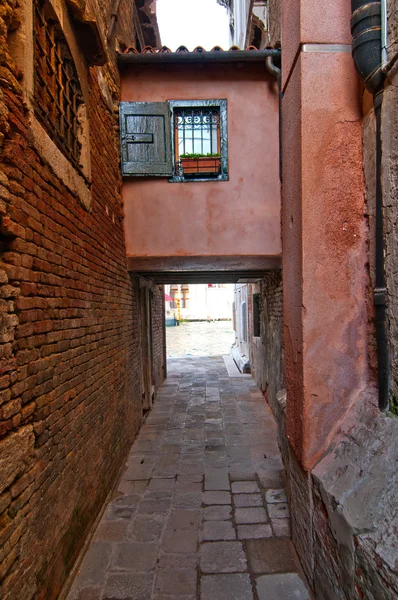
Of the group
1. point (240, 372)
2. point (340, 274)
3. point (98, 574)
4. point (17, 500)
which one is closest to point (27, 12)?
point (340, 274)

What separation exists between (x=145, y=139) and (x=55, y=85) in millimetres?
2339

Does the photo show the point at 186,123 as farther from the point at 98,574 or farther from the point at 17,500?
the point at 98,574

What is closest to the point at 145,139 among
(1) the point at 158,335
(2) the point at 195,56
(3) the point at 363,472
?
(2) the point at 195,56

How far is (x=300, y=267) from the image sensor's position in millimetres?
2646

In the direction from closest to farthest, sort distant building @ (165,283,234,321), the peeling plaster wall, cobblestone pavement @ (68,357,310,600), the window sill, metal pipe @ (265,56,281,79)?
the peeling plaster wall < cobblestone pavement @ (68,357,310,600) < metal pipe @ (265,56,281,79) < the window sill < distant building @ (165,283,234,321)

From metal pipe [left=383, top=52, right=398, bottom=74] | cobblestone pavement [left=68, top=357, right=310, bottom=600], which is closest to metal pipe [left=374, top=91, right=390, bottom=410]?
metal pipe [left=383, top=52, right=398, bottom=74]

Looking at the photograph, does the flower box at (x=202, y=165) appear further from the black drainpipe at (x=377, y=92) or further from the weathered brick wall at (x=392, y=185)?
the weathered brick wall at (x=392, y=185)

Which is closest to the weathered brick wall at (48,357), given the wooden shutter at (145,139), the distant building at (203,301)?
the wooden shutter at (145,139)

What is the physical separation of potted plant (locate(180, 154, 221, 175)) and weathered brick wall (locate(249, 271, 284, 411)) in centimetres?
198

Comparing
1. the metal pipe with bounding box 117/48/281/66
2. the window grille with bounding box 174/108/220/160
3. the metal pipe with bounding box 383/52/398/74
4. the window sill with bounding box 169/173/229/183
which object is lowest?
the metal pipe with bounding box 383/52/398/74

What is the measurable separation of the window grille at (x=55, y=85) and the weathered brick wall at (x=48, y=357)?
14.3 inches

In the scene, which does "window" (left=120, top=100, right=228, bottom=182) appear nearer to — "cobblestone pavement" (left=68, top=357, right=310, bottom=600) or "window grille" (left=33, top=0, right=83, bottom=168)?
"window grille" (left=33, top=0, right=83, bottom=168)

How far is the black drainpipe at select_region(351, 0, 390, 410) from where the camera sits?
2.25 metres

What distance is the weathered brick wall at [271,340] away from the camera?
19.3 ft
